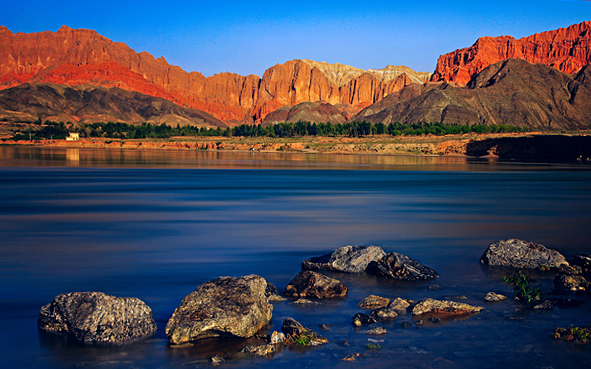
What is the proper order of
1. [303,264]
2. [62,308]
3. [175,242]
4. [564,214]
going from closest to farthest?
1. [62,308]
2. [303,264]
3. [175,242]
4. [564,214]

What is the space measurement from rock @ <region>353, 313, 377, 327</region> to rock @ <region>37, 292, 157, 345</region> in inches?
163

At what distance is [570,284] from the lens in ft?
43.8

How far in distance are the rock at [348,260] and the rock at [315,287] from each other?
2.15m

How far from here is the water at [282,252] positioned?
9352 mm

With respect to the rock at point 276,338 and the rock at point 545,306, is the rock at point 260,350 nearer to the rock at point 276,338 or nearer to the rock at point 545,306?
the rock at point 276,338

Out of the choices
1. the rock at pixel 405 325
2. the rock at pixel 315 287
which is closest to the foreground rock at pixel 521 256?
the rock at pixel 315 287

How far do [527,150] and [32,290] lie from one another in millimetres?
118979

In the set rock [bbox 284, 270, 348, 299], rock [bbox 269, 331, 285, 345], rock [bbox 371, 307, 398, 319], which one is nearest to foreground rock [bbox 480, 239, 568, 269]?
rock [bbox 284, 270, 348, 299]

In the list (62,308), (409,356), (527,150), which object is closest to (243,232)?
(62,308)

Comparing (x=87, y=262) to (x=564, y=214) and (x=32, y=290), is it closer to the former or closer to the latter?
(x=32, y=290)

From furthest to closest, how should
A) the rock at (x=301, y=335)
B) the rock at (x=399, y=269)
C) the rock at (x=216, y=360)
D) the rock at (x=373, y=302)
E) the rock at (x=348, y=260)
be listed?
the rock at (x=348, y=260) < the rock at (x=399, y=269) < the rock at (x=373, y=302) < the rock at (x=301, y=335) < the rock at (x=216, y=360)

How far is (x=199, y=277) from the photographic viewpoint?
14594mm

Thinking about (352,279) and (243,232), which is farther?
(243,232)

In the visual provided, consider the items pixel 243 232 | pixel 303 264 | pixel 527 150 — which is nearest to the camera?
pixel 303 264
